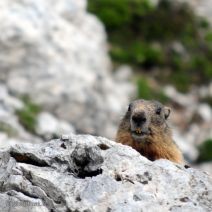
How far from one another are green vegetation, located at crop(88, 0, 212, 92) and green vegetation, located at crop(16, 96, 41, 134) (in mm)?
6843

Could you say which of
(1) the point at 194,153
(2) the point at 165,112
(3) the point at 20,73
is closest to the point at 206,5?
(1) the point at 194,153

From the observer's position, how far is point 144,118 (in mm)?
9102

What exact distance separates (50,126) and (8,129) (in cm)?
250

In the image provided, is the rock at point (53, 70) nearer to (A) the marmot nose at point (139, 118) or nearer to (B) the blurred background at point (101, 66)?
(B) the blurred background at point (101, 66)

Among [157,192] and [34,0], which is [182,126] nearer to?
[34,0]

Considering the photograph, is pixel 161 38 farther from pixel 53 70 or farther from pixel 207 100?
pixel 53 70

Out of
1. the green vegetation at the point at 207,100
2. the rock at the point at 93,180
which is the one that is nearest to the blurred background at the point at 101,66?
the green vegetation at the point at 207,100

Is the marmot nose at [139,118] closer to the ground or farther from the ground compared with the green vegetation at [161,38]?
closer to the ground

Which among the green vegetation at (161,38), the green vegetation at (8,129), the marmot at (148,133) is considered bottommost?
the marmot at (148,133)

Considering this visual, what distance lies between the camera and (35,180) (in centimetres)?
717

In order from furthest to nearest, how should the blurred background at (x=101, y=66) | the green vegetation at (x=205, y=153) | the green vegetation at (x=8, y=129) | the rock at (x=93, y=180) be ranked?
the green vegetation at (x=205, y=153) < the blurred background at (x=101, y=66) < the green vegetation at (x=8, y=129) < the rock at (x=93, y=180)

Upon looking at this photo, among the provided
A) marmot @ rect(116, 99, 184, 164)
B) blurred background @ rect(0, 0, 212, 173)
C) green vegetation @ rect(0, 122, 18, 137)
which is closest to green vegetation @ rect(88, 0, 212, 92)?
blurred background @ rect(0, 0, 212, 173)

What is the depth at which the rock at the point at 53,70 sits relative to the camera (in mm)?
21281

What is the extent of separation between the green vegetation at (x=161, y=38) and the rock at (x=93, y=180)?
1946 cm
